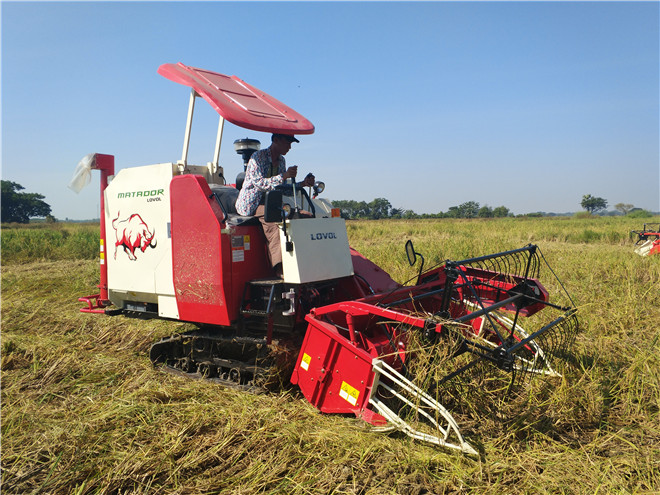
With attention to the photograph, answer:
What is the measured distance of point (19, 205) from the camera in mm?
44719

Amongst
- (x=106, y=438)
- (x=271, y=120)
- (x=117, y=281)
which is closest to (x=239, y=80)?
(x=271, y=120)

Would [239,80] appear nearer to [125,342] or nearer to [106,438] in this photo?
[125,342]

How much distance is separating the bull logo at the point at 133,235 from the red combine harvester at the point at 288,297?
0.02m

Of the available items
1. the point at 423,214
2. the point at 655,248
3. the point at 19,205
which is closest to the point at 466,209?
the point at 423,214

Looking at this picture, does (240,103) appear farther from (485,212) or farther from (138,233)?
(485,212)

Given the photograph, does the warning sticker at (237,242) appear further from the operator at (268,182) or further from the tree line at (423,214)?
the tree line at (423,214)

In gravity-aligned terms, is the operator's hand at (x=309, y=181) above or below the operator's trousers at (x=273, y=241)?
above

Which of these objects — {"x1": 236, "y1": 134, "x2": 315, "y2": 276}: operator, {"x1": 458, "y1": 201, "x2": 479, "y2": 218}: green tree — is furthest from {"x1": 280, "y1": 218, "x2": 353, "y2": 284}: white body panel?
{"x1": 458, "y1": 201, "x2": 479, "y2": 218}: green tree

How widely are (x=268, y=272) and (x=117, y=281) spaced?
191 centimetres

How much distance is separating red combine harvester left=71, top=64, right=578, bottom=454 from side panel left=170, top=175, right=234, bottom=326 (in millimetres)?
13

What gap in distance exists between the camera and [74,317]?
264 inches

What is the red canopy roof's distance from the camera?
3998 mm

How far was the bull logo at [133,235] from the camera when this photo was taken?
4586 millimetres

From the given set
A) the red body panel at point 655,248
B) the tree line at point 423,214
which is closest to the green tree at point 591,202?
the tree line at point 423,214
